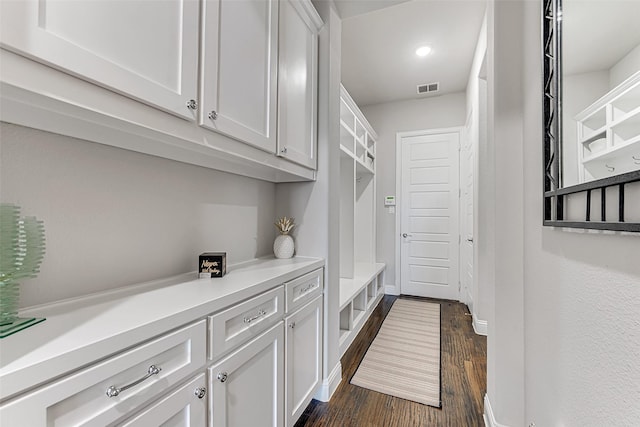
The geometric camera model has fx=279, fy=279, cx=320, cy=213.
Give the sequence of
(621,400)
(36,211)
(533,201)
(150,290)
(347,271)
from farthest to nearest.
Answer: (347,271) < (533,201) < (150,290) < (36,211) < (621,400)

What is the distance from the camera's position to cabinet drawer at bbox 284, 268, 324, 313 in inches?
54.7

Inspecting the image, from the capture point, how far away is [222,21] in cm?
108

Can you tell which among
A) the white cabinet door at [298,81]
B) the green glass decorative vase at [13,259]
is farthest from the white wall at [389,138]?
the green glass decorative vase at [13,259]

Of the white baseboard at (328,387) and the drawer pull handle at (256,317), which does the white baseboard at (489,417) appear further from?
the drawer pull handle at (256,317)

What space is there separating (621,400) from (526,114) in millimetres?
1219

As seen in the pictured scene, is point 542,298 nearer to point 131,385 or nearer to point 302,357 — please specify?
point 302,357

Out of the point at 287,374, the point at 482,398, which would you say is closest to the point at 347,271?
the point at 482,398

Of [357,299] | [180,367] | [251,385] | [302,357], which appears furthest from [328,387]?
[357,299]

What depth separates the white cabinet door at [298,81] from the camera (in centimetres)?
149

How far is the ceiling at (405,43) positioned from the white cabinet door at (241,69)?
0.94m

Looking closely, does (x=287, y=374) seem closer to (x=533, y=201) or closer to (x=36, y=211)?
(x=36, y=211)

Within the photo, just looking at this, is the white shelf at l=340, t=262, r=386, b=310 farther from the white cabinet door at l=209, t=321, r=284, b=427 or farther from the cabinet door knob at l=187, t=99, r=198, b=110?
the cabinet door knob at l=187, t=99, r=198, b=110

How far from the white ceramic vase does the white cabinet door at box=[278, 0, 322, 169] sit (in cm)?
49

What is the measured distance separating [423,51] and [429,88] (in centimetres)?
90
